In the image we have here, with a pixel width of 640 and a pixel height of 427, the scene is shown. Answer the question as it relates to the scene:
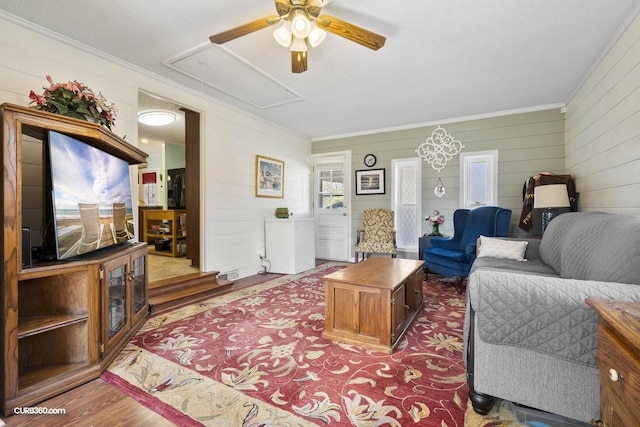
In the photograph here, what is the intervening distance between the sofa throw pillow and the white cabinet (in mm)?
2593

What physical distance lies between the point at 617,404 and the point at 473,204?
4.16 metres

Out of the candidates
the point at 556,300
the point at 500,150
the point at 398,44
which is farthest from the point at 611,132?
the point at 556,300

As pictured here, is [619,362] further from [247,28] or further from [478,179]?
[478,179]

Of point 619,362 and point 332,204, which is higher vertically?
point 332,204

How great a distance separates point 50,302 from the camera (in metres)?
1.79

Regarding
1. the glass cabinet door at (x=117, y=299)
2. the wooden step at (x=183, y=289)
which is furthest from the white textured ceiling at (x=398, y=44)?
the wooden step at (x=183, y=289)

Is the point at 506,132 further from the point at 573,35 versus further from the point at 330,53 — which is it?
the point at 330,53

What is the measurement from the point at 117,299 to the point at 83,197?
77cm

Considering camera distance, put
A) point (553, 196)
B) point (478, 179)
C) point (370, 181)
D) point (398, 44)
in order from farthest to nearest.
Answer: point (370, 181), point (478, 179), point (553, 196), point (398, 44)

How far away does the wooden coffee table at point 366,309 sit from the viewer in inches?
83.0

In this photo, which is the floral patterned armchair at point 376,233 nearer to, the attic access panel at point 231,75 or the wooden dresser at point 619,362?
the attic access panel at point 231,75

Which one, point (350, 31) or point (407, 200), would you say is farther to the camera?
point (407, 200)

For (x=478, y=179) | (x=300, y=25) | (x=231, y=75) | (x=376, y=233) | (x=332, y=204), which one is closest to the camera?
(x=300, y=25)

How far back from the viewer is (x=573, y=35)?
8.00 feet
